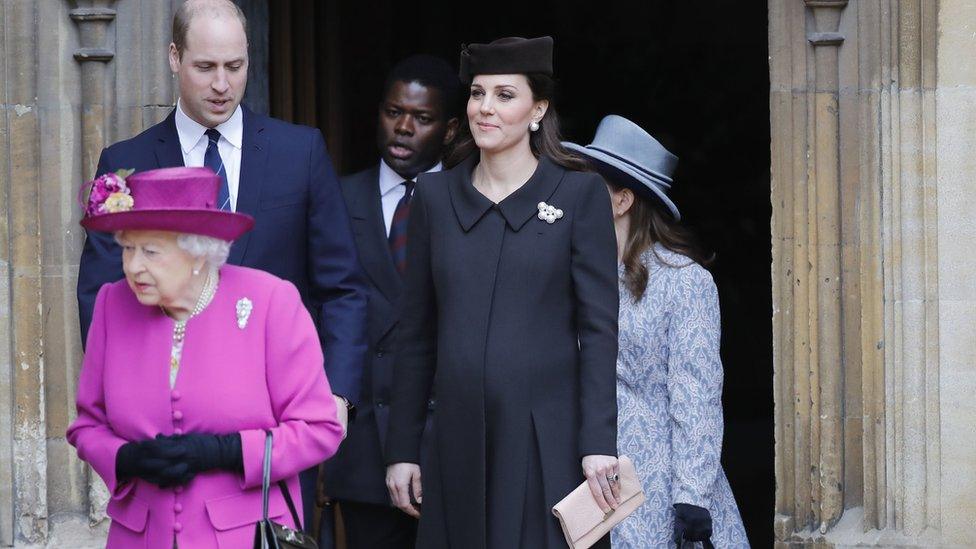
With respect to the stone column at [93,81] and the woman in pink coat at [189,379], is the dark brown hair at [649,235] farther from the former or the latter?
the stone column at [93,81]

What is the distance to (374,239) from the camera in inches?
215

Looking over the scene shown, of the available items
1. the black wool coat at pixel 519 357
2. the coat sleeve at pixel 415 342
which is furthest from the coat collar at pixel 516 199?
the coat sleeve at pixel 415 342

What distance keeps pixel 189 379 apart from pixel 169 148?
1.18 meters

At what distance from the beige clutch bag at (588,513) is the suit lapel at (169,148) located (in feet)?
4.82

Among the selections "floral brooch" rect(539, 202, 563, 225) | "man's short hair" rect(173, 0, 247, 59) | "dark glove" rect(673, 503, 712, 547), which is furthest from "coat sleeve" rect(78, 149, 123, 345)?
"dark glove" rect(673, 503, 712, 547)

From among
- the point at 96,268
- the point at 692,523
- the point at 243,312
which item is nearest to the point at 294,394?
the point at 243,312

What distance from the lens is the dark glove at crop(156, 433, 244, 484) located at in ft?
12.6

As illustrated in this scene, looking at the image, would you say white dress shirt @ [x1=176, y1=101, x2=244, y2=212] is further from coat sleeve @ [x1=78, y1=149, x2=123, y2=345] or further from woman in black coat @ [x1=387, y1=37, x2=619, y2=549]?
woman in black coat @ [x1=387, y1=37, x2=619, y2=549]

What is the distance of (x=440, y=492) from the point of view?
4.54m

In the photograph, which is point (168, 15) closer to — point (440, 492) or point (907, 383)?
point (440, 492)

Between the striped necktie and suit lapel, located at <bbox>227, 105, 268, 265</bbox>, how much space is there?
0.61m

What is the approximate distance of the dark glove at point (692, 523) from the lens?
470 centimetres

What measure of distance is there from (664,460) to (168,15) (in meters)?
2.29

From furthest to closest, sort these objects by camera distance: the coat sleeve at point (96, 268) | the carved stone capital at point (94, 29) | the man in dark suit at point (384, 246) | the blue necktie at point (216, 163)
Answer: the carved stone capital at point (94, 29), the man in dark suit at point (384, 246), the blue necktie at point (216, 163), the coat sleeve at point (96, 268)
